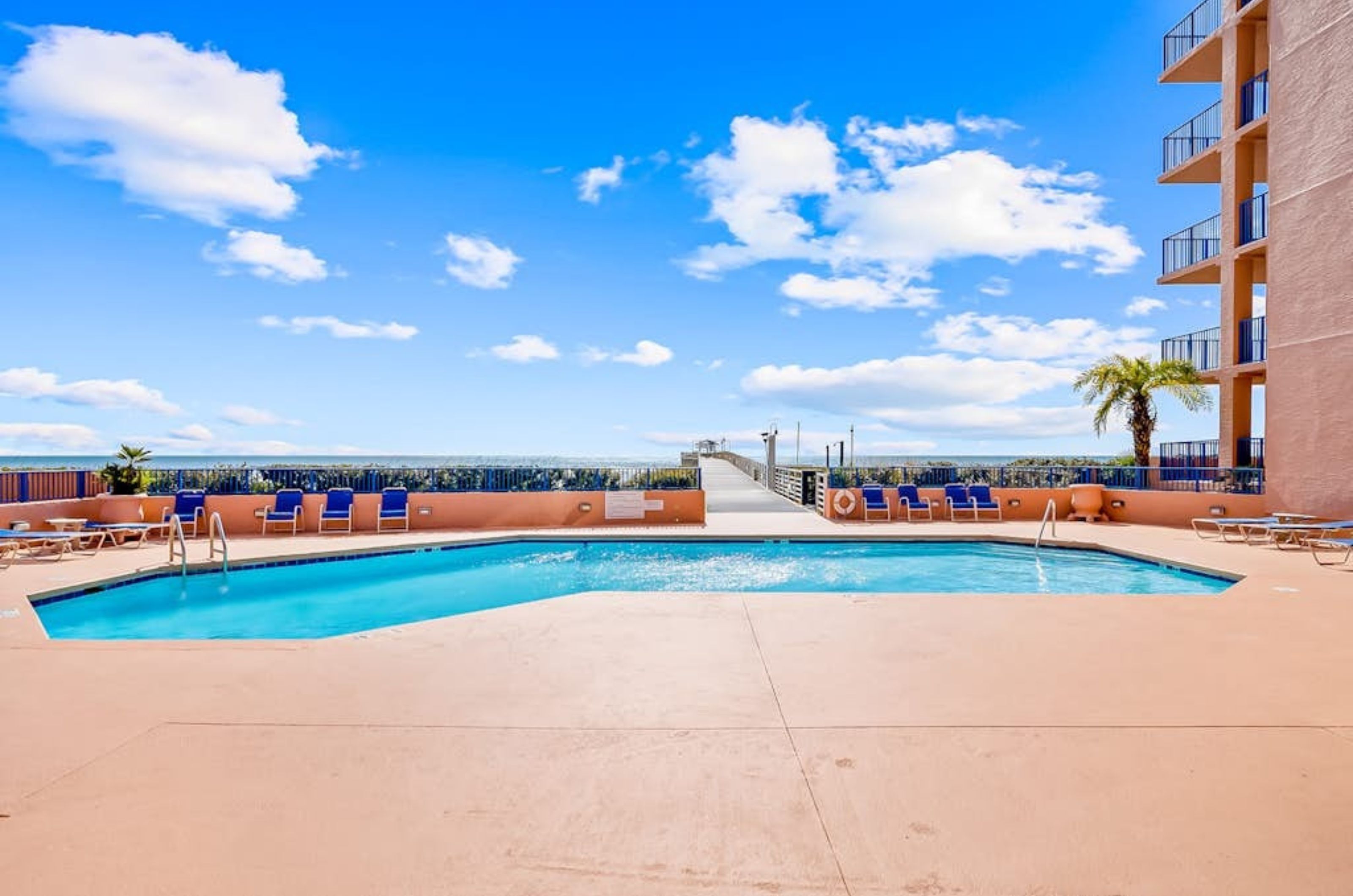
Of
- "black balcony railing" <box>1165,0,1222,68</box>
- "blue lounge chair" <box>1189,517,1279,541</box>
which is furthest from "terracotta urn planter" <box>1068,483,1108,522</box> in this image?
"black balcony railing" <box>1165,0,1222,68</box>

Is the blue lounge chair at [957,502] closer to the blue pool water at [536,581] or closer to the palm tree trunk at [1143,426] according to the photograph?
the blue pool water at [536,581]

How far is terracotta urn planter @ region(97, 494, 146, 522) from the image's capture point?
11297 millimetres

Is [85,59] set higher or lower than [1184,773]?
higher

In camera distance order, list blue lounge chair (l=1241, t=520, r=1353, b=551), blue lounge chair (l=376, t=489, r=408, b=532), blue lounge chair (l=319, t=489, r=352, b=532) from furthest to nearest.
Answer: blue lounge chair (l=376, t=489, r=408, b=532) → blue lounge chair (l=319, t=489, r=352, b=532) → blue lounge chair (l=1241, t=520, r=1353, b=551)

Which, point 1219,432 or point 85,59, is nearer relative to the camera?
point 85,59

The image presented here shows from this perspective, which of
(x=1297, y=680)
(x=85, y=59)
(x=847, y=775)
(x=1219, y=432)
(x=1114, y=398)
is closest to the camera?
(x=847, y=775)

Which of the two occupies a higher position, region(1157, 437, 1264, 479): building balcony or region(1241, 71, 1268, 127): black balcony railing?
region(1241, 71, 1268, 127): black balcony railing

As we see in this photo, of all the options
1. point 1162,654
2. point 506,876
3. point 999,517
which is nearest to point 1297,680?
point 1162,654

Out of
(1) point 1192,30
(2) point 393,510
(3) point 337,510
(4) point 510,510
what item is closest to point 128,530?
(3) point 337,510

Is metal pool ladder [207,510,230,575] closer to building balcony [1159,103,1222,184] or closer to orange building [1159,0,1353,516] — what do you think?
orange building [1159,0,1353,516]

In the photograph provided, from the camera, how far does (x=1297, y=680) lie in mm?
3973

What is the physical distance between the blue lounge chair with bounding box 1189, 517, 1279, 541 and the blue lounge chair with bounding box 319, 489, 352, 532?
49.4 ft

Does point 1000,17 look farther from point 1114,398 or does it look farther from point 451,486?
point 451,486

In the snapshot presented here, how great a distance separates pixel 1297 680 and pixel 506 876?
4.58m
